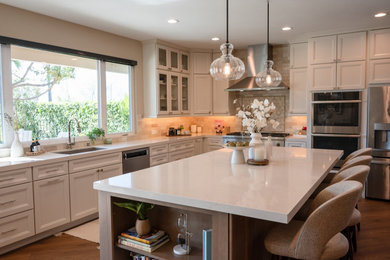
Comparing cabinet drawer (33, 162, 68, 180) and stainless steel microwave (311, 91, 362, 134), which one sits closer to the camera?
cabinet drawer (33, 162, 68, 180)

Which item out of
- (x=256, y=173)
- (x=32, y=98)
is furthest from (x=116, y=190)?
(x=32, y=98)

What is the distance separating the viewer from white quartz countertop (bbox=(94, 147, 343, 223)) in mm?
1542

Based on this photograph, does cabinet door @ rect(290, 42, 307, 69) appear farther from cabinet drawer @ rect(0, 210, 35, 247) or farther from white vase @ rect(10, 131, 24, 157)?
cabinet drawer @ rect(0, 210, 35, 247)

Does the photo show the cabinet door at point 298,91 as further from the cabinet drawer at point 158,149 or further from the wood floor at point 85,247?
the cabinet drawer at point 158,149

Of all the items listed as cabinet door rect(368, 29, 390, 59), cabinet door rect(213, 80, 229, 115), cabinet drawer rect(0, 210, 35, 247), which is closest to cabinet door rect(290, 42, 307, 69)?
cabinet door rect(368, 29, 390, 59)

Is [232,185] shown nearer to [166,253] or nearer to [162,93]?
[166,253]

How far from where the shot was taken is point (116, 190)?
192 cm

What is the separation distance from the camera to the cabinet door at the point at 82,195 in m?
3.48

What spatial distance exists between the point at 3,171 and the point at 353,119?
4652mm

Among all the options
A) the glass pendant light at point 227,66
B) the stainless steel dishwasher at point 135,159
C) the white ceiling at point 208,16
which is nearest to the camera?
the glass pendant light at point 227,66

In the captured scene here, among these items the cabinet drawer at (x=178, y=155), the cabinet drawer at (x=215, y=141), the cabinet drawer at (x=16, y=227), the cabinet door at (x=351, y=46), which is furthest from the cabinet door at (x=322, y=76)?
the cabinet drawer at (x=16, y=227)

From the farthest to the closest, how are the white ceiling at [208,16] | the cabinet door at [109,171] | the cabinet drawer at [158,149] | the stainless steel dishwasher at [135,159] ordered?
1. the cabinet drawer at [158,149]
2. the stainless steel dishwasher at [135,159]
3. the cabinet door at [109,171]
4. the white ceiling at [208,16]

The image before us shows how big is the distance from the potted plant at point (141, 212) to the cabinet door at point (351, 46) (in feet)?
13.2

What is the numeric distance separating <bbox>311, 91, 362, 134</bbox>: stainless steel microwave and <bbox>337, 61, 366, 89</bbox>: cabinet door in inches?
4.6
